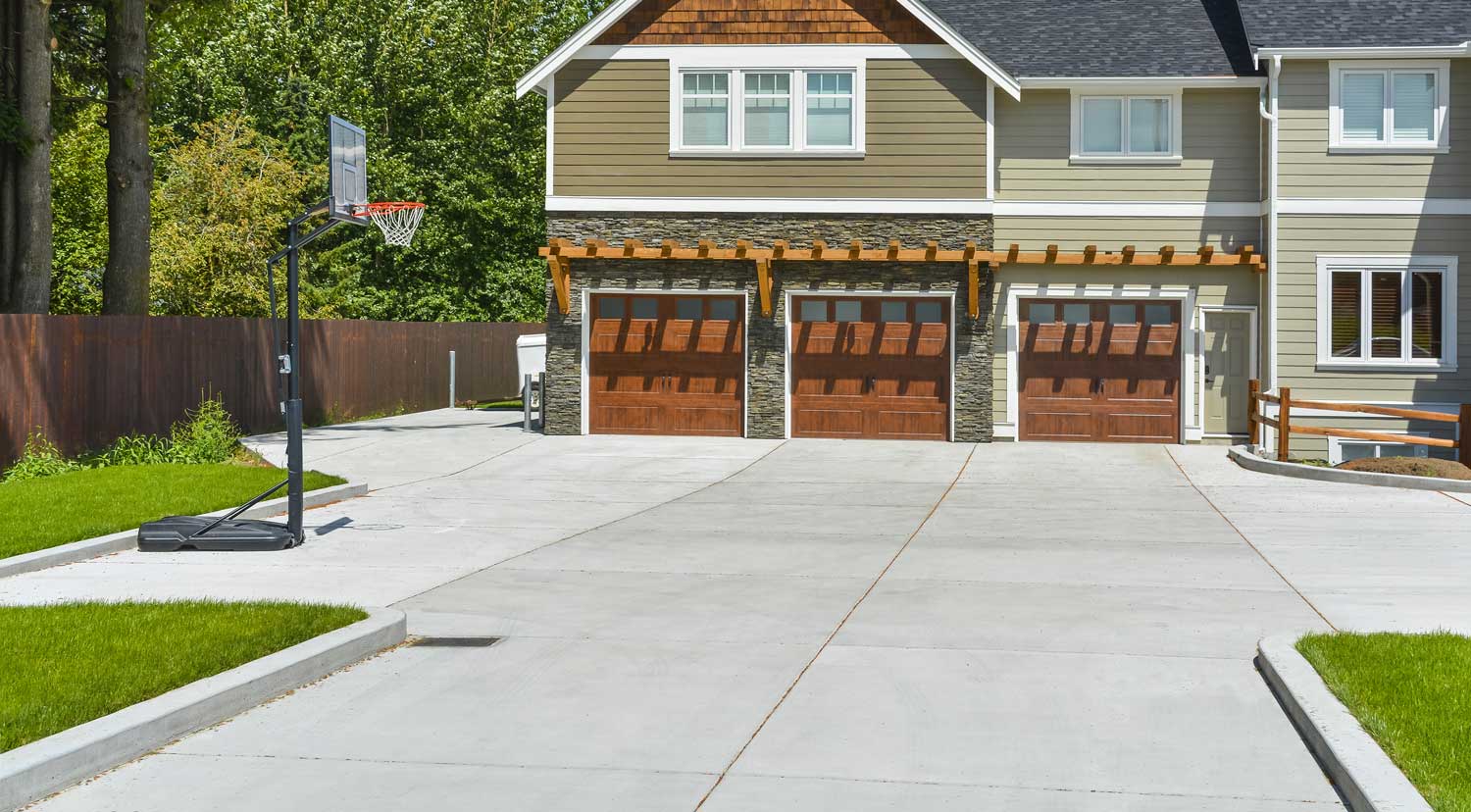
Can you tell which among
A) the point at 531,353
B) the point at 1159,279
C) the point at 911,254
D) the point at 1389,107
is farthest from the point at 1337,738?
the point at 531,353

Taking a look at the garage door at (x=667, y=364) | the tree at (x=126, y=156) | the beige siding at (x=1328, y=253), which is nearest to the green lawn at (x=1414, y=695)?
the beige siding at (x=1328, y=253)

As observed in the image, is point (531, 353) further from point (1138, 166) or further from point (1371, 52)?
point (1371, 52)

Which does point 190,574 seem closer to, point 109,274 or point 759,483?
point 759,483

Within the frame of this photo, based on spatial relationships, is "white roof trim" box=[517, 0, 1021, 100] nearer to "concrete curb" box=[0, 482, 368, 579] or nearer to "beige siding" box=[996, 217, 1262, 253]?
"beige siding" box=[996, 217, 1262, 253]

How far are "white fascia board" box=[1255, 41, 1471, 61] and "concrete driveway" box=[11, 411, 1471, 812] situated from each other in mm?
8261

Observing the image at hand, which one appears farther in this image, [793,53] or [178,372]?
[793,53]

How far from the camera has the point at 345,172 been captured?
15148mm

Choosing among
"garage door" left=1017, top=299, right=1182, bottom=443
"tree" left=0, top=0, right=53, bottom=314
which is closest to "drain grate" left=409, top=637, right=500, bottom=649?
"tree" left=0, top=0, right=53, bottom=314

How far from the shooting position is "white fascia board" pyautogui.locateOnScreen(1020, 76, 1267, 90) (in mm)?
26438

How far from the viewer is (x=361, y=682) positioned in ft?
29.3

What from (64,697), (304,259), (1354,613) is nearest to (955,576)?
(1354,613)

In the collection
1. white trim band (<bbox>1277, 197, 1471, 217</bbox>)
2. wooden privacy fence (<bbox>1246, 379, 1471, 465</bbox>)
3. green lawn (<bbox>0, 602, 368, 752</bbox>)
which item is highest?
white trim band (<bbox>1277, 197, 1471, 217</bbox>)

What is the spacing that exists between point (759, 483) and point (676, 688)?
40.7ft

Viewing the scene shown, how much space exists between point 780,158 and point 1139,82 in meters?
6.07
